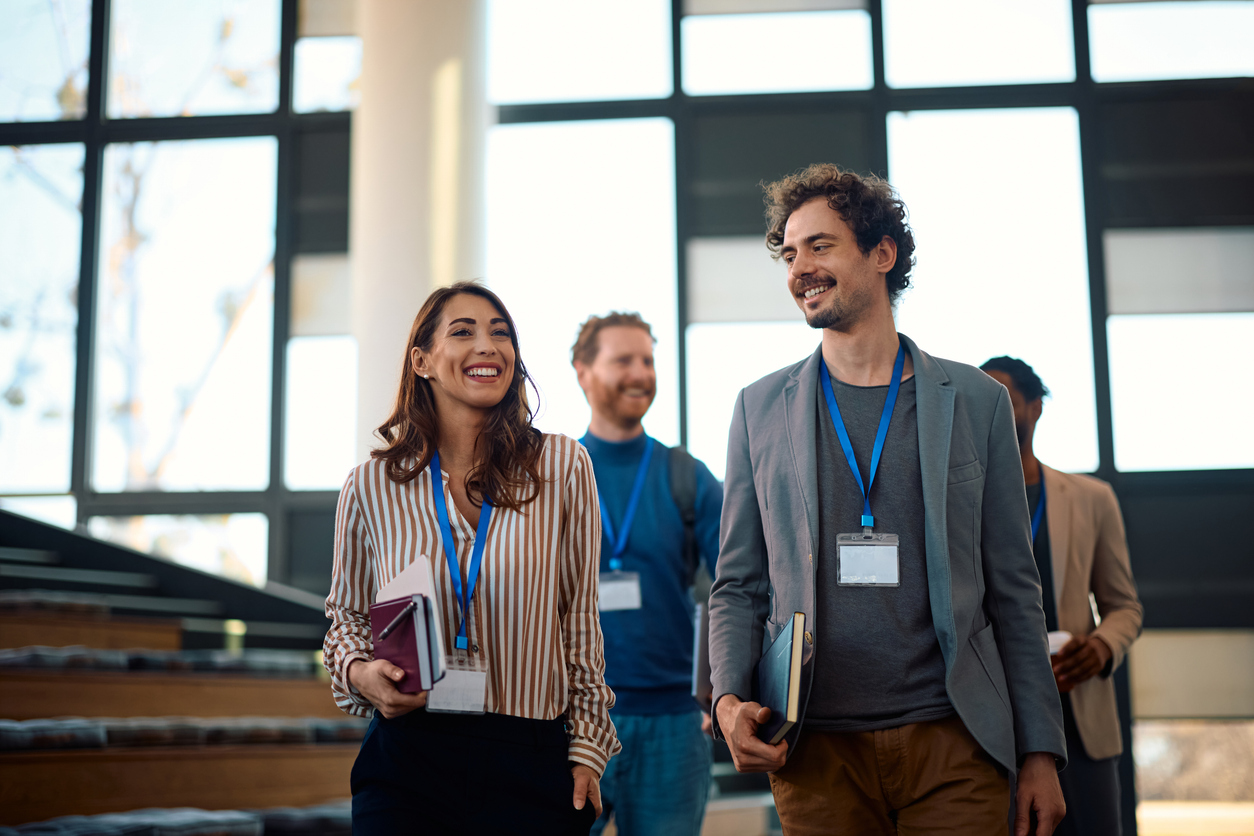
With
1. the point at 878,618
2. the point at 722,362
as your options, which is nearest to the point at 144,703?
the point at 878,618

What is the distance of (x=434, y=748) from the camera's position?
5.38ft

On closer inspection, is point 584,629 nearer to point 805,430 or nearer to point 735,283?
point 805,430

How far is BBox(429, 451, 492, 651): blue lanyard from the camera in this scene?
5.71 feet

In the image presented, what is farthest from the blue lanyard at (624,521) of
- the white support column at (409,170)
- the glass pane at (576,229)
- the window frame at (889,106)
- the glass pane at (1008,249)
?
the glass pane at (1008,249)

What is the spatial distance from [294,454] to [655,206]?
2614 millimetres

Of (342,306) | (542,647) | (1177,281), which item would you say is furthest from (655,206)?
(542,647)

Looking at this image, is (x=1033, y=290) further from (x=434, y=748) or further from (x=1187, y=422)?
(x=434, y=748)

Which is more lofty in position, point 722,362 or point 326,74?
point 326,74

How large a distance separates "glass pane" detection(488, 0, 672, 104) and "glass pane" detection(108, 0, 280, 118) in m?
1.49

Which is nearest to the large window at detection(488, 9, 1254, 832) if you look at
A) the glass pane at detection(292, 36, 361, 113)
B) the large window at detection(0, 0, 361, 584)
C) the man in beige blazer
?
the glass pane at detection(292, 36, 361, 113)

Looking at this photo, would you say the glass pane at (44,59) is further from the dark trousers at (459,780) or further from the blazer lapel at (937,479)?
the blazer lapel at (937,479)

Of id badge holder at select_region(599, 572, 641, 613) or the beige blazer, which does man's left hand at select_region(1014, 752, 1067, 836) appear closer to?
the beige blazer

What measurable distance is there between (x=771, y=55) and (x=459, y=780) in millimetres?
5451

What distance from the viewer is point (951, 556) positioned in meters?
1.75
